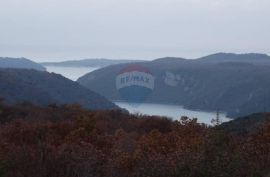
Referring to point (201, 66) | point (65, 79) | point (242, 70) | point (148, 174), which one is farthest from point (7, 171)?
point (201, 66)

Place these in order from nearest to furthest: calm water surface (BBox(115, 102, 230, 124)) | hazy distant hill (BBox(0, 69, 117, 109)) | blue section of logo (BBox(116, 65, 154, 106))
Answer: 1. calm water surface (BBox(115, 102, 230, 124))
2. blue section of logo (BBox(116, 65, 154, 106))
3. hazy distant hill (BBox(0, 69, 117, 109))

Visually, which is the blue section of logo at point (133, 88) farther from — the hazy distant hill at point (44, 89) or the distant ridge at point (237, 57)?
the distant ridge at point (237, 57)

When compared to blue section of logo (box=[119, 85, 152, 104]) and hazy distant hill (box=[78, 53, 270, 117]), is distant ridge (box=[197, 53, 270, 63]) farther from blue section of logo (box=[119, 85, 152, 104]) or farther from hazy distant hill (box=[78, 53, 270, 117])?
blue section of logo (box=[119, 85, 152, 104])

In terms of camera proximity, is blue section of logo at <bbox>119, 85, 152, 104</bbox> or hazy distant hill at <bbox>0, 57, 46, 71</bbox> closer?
blue section of logo at <bbox>119, 85, 152, 104</bbox>

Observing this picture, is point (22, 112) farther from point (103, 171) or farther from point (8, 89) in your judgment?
point (8, 89)

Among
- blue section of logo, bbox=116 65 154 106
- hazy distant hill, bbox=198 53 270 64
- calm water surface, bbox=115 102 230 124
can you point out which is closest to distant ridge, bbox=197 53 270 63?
hazy distant hill, bbox=198 53 270 64

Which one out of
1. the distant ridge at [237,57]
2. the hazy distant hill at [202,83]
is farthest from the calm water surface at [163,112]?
the distant ridge at [237,57]

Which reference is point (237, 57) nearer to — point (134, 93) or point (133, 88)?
point (134, 93)
